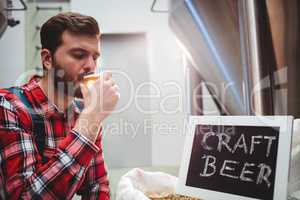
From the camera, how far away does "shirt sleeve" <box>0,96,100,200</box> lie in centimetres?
56

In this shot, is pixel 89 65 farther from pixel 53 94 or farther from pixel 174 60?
pixel 174 60

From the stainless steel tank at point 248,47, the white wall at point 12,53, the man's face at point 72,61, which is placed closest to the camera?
the man's face at point 72,61

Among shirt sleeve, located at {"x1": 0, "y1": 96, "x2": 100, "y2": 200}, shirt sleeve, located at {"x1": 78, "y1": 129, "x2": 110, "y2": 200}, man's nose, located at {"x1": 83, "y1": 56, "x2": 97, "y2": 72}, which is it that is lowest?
shirt sleeve, located at {"x1": 78, "y1": 129, "x2": 110, "y2": 200}

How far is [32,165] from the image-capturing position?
58cm

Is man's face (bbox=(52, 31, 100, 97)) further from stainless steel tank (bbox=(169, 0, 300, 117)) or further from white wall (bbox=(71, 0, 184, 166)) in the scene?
stainless steel tank (bbox=(169, 0, 300, 117))

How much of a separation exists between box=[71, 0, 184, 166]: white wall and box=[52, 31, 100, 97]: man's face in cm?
21

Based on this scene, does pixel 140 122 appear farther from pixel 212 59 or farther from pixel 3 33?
pixel 3 33

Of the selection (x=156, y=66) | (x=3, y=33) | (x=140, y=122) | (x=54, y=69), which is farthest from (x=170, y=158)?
(x=3, y=33)

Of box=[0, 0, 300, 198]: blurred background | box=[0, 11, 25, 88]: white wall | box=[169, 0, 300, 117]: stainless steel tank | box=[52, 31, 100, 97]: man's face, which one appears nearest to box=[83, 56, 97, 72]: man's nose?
box=[52, 31, 100, 97]: man's face

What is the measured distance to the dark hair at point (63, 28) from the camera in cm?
67

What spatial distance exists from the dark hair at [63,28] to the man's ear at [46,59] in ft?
0.03

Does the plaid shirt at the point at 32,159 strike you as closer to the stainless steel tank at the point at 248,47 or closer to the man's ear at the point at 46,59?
the man's ear at the point at 46,59

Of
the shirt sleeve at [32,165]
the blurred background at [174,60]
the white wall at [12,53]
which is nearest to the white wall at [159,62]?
the blurred background at [174,60]

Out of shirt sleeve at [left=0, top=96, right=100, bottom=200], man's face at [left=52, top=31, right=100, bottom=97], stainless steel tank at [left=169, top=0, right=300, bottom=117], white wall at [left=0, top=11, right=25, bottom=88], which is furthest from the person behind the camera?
stainless steel tank at [left=169, top=0, right=300, bottom=117]
